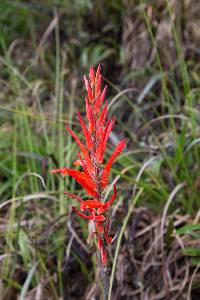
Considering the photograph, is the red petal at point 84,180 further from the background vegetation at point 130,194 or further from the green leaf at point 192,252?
the green leaf at point 192,252

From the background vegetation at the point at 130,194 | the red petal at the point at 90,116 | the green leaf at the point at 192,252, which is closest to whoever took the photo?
the red petal at the point at 90,116

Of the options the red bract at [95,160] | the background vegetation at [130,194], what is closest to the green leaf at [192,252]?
the background vegetation at [130,194]

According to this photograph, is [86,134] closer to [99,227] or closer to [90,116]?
[90,116]

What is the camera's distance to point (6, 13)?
4.38m

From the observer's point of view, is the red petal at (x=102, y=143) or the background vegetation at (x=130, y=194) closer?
the red petal at (x=102, y=143)

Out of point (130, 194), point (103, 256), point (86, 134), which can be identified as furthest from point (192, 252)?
point (86, 134)

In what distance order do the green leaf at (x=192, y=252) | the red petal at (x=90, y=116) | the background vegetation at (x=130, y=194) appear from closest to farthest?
the red petal at (x=90, y=116) < the green leaf at (x=192, y=252) < the background vegetation at (x=130, y=194)

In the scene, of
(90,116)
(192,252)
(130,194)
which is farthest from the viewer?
(130,194)

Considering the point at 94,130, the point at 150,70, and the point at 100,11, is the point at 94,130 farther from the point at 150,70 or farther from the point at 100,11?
the point at 100,11

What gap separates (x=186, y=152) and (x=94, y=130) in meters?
1.25

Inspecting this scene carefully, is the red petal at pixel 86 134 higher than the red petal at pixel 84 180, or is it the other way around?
the red petal at pixel 86 134

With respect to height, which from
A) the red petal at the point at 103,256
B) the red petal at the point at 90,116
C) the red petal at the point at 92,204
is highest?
→ the red petal at the point at 90,116

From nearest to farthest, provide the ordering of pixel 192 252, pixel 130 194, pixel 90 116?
1. pixel 90 116
2. pixel 192 252
3. pixel 130 194

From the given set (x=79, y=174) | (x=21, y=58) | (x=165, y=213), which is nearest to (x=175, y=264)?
(x=165, y=213)
